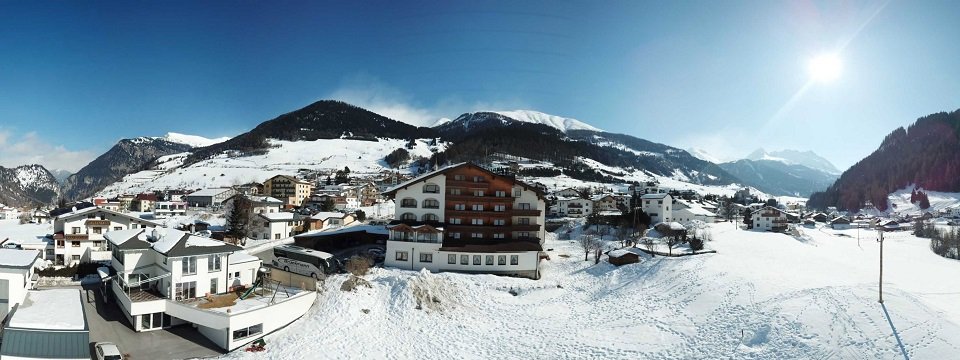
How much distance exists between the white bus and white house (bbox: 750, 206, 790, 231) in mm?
68857

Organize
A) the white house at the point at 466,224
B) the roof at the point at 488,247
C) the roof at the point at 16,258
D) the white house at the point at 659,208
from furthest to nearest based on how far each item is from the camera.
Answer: the white house at the point at 659,208 < the white house at the point at 466,224 < the roof at the point at 488,247 < the roof at the point at 16,258

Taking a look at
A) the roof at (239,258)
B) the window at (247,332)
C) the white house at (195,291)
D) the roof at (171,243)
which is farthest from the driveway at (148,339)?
the roof at (239,258)

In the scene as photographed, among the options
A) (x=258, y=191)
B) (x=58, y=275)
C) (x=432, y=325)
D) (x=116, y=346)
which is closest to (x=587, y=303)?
(x=432, y=325)

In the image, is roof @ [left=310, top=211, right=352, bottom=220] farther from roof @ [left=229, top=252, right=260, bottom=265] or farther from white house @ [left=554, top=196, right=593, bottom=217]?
white house @ [left=554, top=196, right=593, bottom=217]

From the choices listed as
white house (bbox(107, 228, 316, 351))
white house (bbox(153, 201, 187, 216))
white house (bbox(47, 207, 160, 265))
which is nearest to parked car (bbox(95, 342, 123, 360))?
white house (bbox(107, 228, 316, 351))

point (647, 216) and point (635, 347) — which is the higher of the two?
point (647, 216)

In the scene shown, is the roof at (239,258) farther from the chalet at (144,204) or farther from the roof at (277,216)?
the chalet at (144,204)

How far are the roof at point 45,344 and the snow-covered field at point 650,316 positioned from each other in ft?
19.0

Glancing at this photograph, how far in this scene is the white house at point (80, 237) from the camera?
127 ft

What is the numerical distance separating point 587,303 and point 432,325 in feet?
37.7

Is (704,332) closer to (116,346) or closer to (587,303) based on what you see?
(587,303)

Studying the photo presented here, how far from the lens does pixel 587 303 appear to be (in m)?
31.0

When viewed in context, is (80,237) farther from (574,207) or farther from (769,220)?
(769,220)

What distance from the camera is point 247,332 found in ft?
75.0
